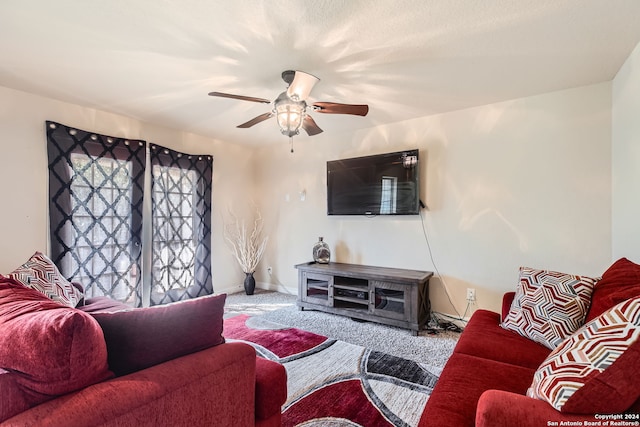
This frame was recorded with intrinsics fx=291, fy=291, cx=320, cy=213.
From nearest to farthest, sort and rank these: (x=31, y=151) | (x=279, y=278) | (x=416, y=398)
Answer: (x=416, y=398) < (x=31, y=151) < (x=279, y=278)

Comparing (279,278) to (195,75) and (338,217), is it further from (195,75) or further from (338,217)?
(195,75)

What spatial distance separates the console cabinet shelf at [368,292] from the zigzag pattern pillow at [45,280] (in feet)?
7.00

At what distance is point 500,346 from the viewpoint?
1.59 meters

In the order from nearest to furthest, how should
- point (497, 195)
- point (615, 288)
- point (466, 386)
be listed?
point (466, 386) < point (615, 288) < point (497, 195)

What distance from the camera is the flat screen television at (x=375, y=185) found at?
3209mm

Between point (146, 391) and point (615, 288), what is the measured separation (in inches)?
82.0

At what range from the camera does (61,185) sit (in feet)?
9.13

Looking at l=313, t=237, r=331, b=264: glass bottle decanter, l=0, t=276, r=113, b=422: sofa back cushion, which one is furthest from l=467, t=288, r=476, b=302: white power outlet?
l=0, t=276, r=113, b=422: sofa back cushion

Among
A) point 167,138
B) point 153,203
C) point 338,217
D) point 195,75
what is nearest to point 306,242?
point 338,217

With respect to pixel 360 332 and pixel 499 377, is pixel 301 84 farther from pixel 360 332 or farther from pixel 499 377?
pixel 360 332

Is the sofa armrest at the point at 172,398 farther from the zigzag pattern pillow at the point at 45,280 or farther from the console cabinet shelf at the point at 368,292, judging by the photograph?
the console cabinet shelf at the point at 368,292

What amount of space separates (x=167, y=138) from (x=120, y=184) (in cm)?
83

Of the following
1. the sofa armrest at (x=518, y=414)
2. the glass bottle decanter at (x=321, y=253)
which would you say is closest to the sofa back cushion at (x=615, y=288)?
the sofa armrest at (x=518, y=414)

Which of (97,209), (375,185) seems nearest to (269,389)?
(375,185)
